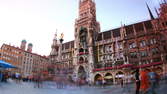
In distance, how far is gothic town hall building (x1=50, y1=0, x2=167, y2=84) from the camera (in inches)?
1487

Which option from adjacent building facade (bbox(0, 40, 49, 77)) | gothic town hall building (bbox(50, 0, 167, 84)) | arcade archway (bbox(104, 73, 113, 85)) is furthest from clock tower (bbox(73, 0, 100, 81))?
adjacent building facade (bbox(0, 40, 49, 77))

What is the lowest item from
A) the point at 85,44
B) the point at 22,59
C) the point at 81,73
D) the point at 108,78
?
the point at 108,78

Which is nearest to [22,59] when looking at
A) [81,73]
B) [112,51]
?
[81,73]

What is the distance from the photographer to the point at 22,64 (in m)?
69.4

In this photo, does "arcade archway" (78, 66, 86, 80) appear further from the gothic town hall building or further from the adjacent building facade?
the adjacent building facade

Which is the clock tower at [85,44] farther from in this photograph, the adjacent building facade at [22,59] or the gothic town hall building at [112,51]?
the adjacent building facade at [22,59]

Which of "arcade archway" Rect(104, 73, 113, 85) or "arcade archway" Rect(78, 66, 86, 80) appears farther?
"arcade archway" Rect(78, 66, 86, 80)

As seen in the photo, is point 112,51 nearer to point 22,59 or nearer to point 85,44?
point 85,44

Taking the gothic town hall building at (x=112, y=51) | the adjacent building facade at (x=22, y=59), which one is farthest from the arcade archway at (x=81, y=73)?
the adjacent building facade at (x=22, y=59)

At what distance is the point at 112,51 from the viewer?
45.9m

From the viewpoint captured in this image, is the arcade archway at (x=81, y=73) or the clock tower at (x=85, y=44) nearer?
the clock tower at (x=85, y=44)

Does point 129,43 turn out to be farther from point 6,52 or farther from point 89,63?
point 6,52

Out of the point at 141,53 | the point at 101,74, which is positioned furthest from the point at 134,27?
the point at 101,74

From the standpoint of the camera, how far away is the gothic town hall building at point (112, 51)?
37781 mm
